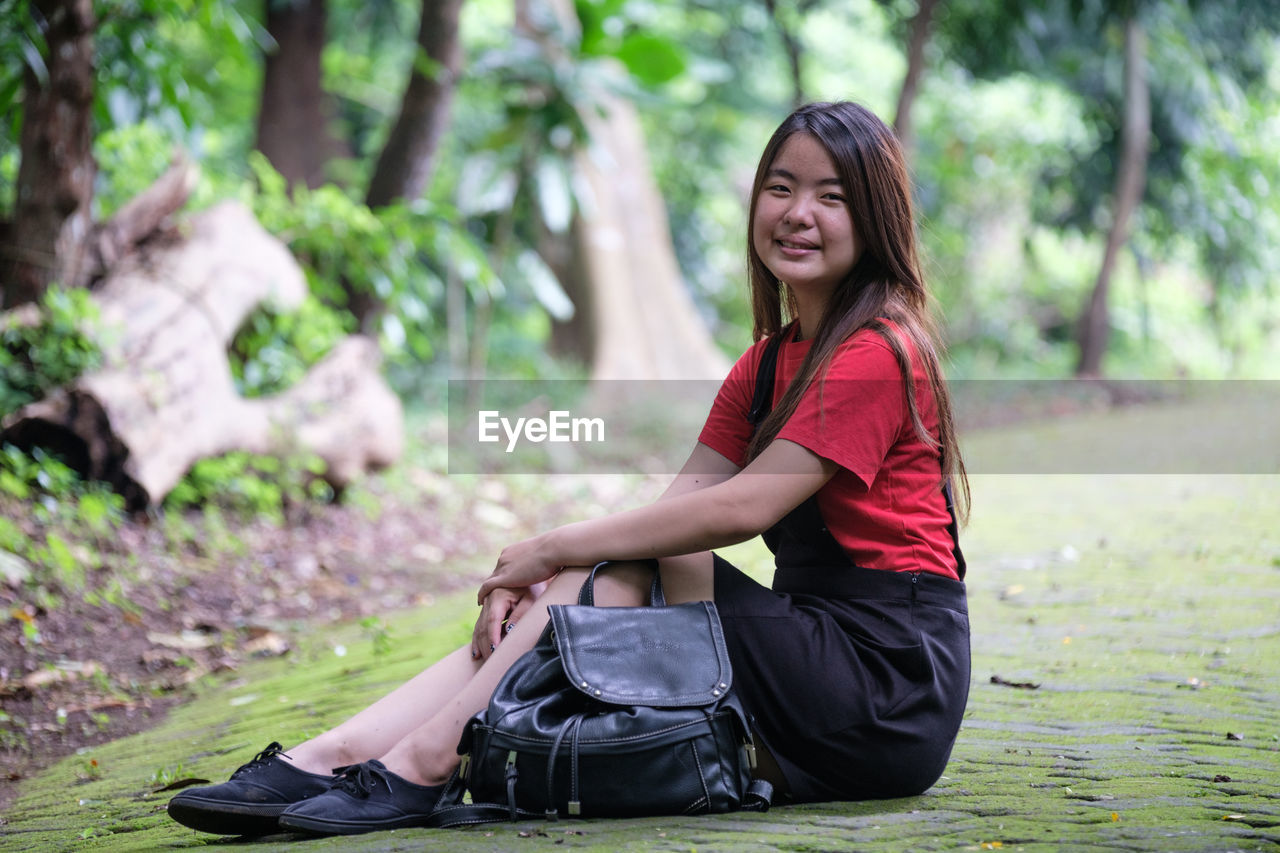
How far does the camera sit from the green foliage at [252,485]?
6613 millimetres

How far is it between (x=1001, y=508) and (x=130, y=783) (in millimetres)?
5575

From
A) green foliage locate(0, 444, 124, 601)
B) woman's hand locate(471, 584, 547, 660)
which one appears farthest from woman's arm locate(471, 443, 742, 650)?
green foliage locate(0, 444, 124, 601)

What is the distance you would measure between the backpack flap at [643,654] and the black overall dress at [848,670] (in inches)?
3.4

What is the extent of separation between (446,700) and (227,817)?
0.49 meters

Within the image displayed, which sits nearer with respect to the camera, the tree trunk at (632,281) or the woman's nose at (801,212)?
the woman's nose at (801,212)

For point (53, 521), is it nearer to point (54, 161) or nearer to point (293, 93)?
point (54, 161)

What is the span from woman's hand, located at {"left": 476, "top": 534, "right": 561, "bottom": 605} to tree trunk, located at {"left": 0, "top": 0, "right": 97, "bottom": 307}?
177 inches

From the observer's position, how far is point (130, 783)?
3428mm

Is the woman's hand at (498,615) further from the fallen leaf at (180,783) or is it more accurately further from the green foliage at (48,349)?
the green foliage at (48,349)

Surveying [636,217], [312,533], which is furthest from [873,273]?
[636,217]

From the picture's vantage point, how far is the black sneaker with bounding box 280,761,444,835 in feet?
7.86

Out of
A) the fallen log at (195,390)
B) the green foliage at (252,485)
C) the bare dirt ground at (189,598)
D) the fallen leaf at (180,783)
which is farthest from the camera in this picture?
the green foliage at (252,485)

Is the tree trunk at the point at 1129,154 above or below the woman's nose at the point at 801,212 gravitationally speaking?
above

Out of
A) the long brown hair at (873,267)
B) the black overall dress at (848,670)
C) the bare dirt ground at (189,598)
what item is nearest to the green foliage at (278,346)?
the bare dirt ground at (189,598)
